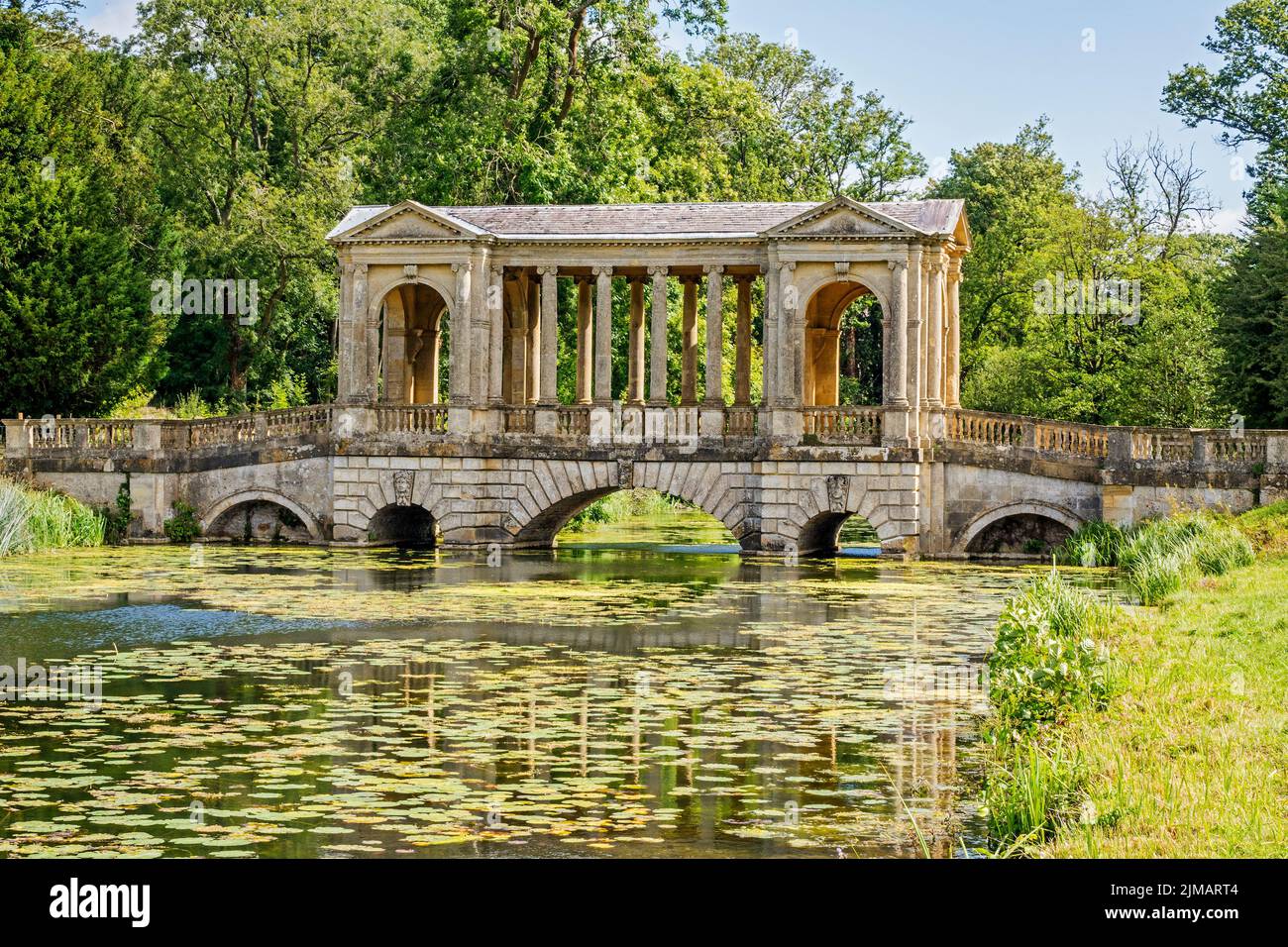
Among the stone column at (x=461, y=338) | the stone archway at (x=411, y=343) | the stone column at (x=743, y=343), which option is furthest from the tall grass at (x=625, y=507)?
the stone column at (x=461, y=338)

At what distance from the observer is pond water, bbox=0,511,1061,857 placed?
11.9 meters

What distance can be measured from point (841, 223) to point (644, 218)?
16.9ft

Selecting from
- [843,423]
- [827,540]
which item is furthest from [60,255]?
[843,423]

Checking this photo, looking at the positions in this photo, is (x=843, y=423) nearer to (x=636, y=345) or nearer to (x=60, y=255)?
(x=636, y=345)

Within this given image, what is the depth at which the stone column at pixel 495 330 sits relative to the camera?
4034 cm

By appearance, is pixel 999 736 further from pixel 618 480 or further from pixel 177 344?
pixel 177 344

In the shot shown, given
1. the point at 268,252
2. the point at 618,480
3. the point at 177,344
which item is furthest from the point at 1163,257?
the point at 177,344

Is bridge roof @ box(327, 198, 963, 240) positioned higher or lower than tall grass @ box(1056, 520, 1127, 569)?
higher

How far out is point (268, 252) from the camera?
55.2m

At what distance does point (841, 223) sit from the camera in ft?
123

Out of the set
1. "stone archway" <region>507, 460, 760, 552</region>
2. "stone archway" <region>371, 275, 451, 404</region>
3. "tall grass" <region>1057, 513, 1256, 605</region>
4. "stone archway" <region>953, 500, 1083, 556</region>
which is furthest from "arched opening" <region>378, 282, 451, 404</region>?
"tall grass" <region>1057, 513, 1256, 605</region>

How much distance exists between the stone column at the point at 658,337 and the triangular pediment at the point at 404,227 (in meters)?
4.03

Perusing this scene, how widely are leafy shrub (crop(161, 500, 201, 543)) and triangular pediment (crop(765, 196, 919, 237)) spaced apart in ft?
49.1

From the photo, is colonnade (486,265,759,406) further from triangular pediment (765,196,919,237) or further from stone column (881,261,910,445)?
stone column (881,261,910,445)
